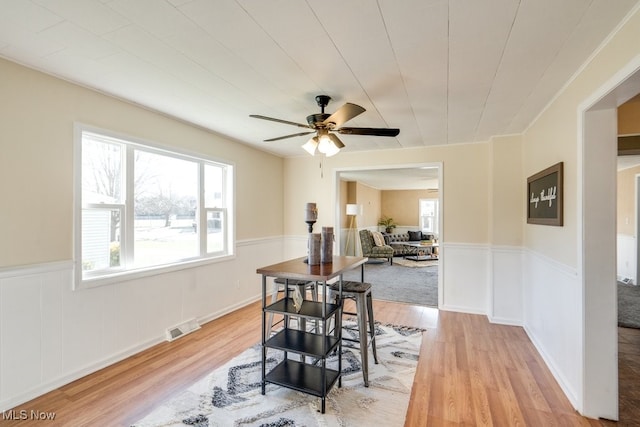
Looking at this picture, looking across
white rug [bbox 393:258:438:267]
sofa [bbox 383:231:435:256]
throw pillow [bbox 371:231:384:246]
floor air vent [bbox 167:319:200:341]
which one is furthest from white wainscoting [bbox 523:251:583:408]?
sofa [bbox 383:231:435:256]

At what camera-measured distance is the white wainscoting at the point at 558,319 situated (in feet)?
7.08

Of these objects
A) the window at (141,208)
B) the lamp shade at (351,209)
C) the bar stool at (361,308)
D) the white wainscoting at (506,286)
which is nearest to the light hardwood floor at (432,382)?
the white wainscoting at (506,286)

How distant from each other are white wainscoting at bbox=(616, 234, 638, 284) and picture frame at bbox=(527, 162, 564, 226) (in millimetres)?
4094

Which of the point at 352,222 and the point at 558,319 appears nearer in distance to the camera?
the point at 558,319

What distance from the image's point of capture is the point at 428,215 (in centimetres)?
1089

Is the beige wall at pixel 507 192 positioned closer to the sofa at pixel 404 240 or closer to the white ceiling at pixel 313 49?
the white ceiling at pixel 313 49

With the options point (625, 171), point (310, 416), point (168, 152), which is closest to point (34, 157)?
point (168, 152)

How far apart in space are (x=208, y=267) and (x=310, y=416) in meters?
2.31

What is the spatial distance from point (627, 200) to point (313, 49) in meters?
7.26

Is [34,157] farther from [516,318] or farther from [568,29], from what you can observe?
[516,318]

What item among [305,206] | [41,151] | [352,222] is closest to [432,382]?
[305,206]

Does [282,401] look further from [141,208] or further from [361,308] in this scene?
[141,208]

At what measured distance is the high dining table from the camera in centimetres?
204

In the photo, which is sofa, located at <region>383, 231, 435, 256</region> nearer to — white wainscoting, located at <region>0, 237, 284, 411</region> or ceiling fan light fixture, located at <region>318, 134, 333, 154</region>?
white wainscoting, located at <region>0, 237, 284, 411</region>
